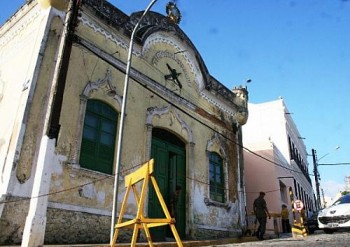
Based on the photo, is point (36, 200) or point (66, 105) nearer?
point (36, 200)

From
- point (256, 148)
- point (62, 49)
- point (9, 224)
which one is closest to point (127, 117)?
point (62, 49)

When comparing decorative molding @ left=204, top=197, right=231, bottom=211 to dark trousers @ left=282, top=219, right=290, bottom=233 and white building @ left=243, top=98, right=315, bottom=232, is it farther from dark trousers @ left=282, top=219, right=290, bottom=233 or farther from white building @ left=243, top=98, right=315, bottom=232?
dark trousers @ left=282, top=219, right=290, bottom=233

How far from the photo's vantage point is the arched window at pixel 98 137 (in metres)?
8.53

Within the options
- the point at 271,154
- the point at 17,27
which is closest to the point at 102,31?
the point at 17,27

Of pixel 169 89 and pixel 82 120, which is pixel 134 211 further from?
pixel 169 89

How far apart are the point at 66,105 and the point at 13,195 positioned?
2.47 m

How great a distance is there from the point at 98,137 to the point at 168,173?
3201 mm

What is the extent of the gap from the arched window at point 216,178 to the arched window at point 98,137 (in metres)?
5.05

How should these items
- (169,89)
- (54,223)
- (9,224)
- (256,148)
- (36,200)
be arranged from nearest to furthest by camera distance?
1. (36,200)
2. (9,224)
3. (54,223)
4. (169,89)
5. (256,148)

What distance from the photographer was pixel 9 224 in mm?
6531

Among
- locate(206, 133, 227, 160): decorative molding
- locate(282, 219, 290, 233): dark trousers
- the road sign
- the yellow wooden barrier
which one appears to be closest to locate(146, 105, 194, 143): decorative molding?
locate(206, 133, 227, 160): decorative molding

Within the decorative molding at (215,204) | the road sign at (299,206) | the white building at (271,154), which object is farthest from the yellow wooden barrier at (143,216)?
the white building at (271,154)

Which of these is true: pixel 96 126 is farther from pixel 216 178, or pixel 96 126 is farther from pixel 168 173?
A: pixel 216 178

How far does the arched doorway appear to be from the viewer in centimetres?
1032
